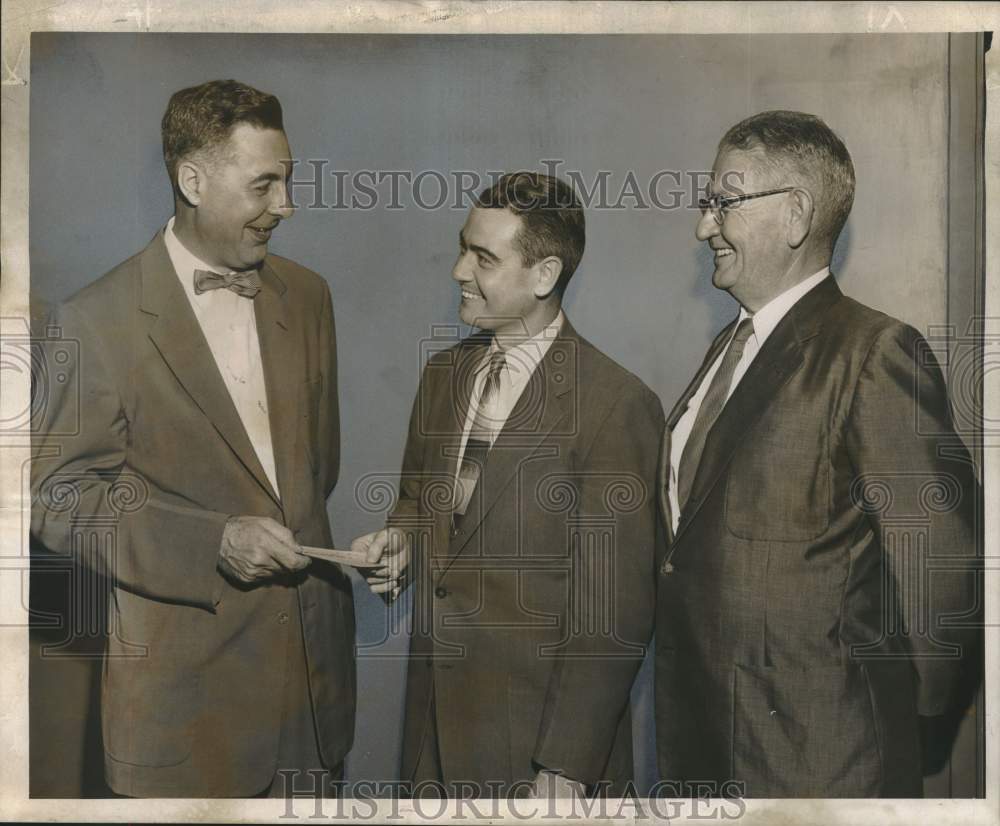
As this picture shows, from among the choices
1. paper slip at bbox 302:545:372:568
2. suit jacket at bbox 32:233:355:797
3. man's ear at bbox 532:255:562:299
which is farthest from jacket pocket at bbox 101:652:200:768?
man's ear at bbox 532:255:562:299

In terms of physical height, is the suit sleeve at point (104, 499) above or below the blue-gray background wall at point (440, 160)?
below

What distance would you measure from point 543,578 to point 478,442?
535 millimetres

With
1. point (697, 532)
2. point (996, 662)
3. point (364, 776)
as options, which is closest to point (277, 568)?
point (364, 776)

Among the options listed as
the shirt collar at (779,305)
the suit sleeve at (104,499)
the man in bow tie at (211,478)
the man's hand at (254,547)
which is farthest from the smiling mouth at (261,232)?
the shirt collar at (779,305)

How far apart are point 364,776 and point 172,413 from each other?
4.85 ft

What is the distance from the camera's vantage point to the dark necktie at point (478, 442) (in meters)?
4.27

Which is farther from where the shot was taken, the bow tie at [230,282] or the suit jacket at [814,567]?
the bow tie at [230,282]

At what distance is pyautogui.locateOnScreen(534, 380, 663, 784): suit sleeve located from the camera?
4.24 metres

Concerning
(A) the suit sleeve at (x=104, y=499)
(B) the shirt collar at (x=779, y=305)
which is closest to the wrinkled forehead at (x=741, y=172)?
(B) the shirt collar at (x=779, y=305)

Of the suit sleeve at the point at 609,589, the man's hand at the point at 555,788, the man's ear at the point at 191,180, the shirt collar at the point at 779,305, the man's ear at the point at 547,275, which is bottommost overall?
the man's hand at the point at 555,788

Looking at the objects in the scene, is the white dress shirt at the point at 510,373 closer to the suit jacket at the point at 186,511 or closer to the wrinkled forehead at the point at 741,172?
the suit jacket at the point at 186,511

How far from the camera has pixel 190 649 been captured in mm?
4242

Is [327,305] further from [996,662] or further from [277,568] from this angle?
[996,662]

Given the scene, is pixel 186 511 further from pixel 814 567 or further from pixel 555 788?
pixel 814 567
